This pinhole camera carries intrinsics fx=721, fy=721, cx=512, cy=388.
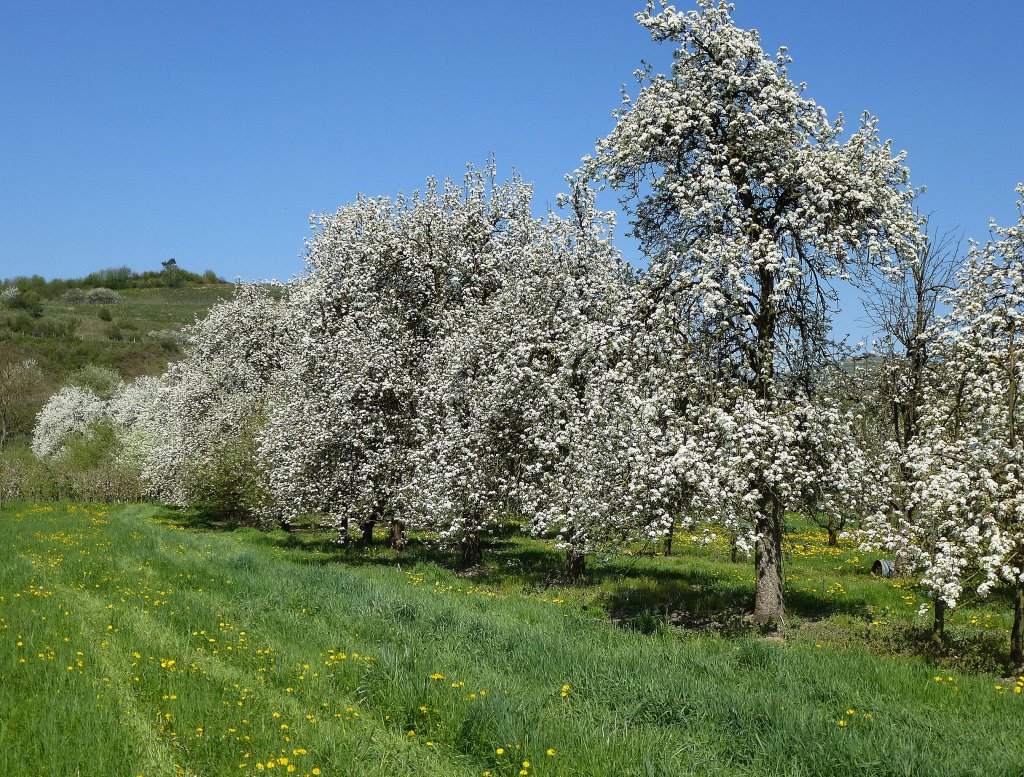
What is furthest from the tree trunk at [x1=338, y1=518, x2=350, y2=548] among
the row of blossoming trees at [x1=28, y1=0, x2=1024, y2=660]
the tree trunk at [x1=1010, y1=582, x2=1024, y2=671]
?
the tree trunk at [x1=1010, y1=582, x2=1024, y2=671]

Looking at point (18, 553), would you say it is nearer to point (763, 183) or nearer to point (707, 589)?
point (707, 589)

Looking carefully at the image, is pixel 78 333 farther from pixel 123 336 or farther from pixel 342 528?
pixel 342 528

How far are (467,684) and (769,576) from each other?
823cm

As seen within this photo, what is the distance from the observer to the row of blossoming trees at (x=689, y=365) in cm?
1169

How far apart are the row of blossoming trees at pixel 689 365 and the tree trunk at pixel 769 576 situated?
59 millimetres

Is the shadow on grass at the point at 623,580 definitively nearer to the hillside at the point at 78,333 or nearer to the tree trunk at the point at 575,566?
the tree trunk at the point at 575,566

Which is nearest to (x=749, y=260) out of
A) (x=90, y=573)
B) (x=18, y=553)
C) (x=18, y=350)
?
(x=90, y=573)

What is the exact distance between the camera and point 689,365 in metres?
14.1

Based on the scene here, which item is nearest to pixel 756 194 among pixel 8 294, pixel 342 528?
pixel 342 528

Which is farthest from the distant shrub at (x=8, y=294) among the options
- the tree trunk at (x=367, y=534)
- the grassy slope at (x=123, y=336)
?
the tree trunk at (x=367, y=534)

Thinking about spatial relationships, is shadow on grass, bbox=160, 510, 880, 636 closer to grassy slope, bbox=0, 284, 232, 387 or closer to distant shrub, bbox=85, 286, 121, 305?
grassy slope, bbox=0, 284, 232, 387

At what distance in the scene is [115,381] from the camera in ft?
274

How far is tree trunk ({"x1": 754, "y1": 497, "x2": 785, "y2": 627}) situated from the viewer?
14.4 m

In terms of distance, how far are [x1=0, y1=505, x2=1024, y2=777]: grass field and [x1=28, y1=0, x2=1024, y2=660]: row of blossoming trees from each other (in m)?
1.77
